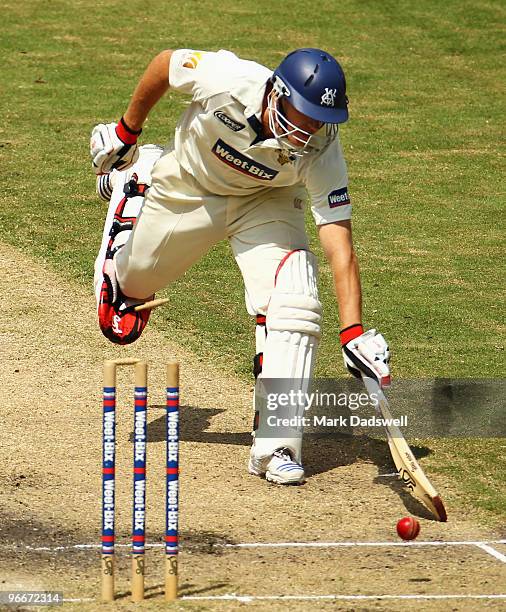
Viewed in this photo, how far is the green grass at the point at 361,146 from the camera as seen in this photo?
8.88 metres

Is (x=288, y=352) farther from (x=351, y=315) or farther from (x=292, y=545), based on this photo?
(x=292, y=545)

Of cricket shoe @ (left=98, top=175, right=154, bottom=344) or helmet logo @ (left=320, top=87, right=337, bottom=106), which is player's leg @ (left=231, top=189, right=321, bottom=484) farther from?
cricket shoe @ (left=98, top=175, right=154, bottom=344)

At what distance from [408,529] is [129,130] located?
2833 mm

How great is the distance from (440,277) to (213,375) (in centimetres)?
265

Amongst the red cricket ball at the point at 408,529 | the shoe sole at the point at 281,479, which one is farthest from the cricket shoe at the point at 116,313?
the red cricket ball at the point at 408,529

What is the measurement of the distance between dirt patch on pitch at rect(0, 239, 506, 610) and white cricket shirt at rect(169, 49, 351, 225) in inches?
54.4

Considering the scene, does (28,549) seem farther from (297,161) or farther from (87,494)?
(297,161)

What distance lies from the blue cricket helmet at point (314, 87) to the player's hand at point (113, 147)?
1.27 metres

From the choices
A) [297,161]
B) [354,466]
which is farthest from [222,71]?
[354,466]

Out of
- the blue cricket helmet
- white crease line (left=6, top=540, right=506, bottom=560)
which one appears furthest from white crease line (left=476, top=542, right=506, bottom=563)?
the blue cricket helmet

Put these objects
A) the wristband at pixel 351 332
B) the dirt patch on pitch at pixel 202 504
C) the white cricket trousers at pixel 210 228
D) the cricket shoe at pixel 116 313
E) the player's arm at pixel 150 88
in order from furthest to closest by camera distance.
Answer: the cricket shoe at pixel 116 313 < the player's arm at pixel 150 88 < the white cricket trousers at pixel 210 228 < the wristband at pixel 351 332 < the dirt patch on pitch at pixel 202 504

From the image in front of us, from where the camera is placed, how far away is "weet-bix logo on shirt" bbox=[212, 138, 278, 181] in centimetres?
635

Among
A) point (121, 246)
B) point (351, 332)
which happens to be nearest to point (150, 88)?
point (121, 246)

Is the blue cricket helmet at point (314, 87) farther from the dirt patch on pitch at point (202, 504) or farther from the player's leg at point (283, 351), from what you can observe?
the dirt patch on pitch at point (202, 504)
